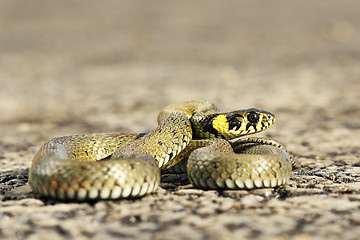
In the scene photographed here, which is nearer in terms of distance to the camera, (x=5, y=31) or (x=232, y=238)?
(x=232, y=238)

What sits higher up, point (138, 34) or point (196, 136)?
point (138, 34)

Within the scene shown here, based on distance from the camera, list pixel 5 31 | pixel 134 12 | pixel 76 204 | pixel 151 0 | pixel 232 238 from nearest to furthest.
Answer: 1. pixel 232 238
2. pixel 76 204
3. pixel 5 31
4. pixel 134 12
5. pixel 151 0

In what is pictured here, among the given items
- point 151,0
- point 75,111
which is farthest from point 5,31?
point 75,111

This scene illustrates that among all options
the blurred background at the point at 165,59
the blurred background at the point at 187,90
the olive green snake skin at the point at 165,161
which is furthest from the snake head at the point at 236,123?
the blurred background at the point at 165,59

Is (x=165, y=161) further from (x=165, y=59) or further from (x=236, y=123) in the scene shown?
(x=165, y=59)

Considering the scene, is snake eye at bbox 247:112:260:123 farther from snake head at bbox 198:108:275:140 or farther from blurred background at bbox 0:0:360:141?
blurred background at bbox 0:0:360:141

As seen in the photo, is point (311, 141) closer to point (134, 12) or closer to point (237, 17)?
point (237, 17)
